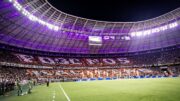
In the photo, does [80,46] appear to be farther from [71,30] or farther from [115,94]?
[115,94]

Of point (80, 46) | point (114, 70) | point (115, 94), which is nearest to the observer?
point (115, 94)

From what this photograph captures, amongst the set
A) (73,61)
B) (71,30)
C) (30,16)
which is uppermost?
(30,16)

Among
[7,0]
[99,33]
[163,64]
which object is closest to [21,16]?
[7,0]

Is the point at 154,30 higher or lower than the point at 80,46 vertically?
higher

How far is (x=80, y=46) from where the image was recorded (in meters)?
87.4

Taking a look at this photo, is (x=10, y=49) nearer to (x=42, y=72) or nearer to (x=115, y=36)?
(x=42, y=72)

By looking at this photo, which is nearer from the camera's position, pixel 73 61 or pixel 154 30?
pixel 154 30

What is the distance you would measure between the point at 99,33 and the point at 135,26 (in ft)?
54.0

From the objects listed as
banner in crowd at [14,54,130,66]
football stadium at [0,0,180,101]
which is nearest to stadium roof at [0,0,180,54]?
football stadium at [0,0,180,101]

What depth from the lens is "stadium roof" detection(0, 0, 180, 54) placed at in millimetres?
58219

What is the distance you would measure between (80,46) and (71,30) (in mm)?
11646

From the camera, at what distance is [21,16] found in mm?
58062

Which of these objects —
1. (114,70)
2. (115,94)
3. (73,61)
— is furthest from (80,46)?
(115,94)

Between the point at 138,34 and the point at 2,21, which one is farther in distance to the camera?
the point at 138,34
